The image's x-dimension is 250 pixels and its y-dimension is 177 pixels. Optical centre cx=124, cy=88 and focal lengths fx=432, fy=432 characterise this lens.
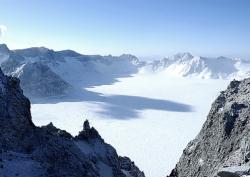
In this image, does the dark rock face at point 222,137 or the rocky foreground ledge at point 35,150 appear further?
the dark rock face at point 222,137

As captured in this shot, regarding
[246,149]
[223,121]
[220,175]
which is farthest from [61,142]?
[223,121]

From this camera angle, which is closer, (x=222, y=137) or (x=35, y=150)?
(x=35, y=150)

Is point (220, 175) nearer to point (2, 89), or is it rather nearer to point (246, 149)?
point (246, 149)

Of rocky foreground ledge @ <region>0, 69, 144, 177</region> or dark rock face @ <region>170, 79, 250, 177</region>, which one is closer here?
rocky foreground ledge @ <region>0, 69, 144, 177</region>

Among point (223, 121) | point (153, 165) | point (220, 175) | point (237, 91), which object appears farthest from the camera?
point (153, 165)
